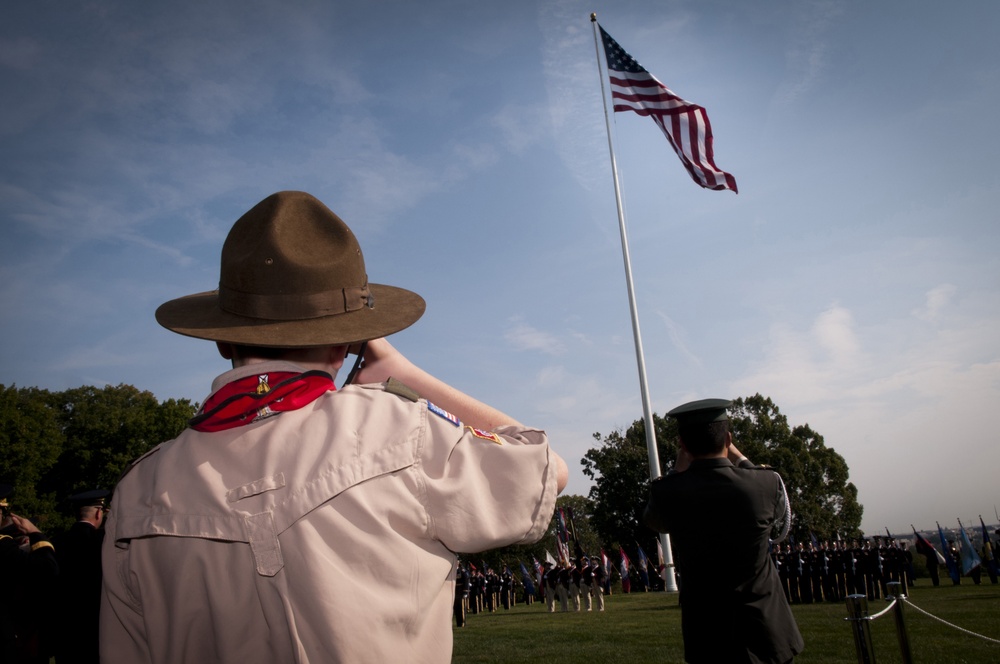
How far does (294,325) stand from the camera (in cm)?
159

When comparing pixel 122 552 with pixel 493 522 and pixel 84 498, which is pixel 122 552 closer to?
pixel 493 522

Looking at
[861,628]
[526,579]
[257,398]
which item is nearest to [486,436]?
[257,398]

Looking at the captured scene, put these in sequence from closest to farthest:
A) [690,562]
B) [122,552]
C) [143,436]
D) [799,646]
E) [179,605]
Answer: [179,605]
[122,552]
[799,646]
[690,562]
[143,436]

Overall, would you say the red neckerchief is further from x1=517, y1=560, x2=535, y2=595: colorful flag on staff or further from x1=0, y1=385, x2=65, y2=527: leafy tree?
x1=0, y1=385, x2=65, y2=527: leafy tree

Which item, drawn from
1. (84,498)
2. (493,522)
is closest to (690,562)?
(493,522)

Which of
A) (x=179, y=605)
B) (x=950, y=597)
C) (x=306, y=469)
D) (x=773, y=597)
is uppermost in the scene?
(x=306, y=469)

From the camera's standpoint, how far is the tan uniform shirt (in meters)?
1.31

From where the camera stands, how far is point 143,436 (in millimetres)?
46312

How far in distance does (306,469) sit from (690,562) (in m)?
2.67

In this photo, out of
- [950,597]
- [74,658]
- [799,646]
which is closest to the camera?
[799,646]

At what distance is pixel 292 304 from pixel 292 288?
39 millimetres

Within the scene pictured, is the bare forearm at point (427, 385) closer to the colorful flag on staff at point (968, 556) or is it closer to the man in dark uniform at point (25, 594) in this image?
the man in dark uniform at point (25, 594)

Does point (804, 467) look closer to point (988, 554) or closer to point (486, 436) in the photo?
point (988, 554)

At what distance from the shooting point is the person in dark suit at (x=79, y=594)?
5.43 m
